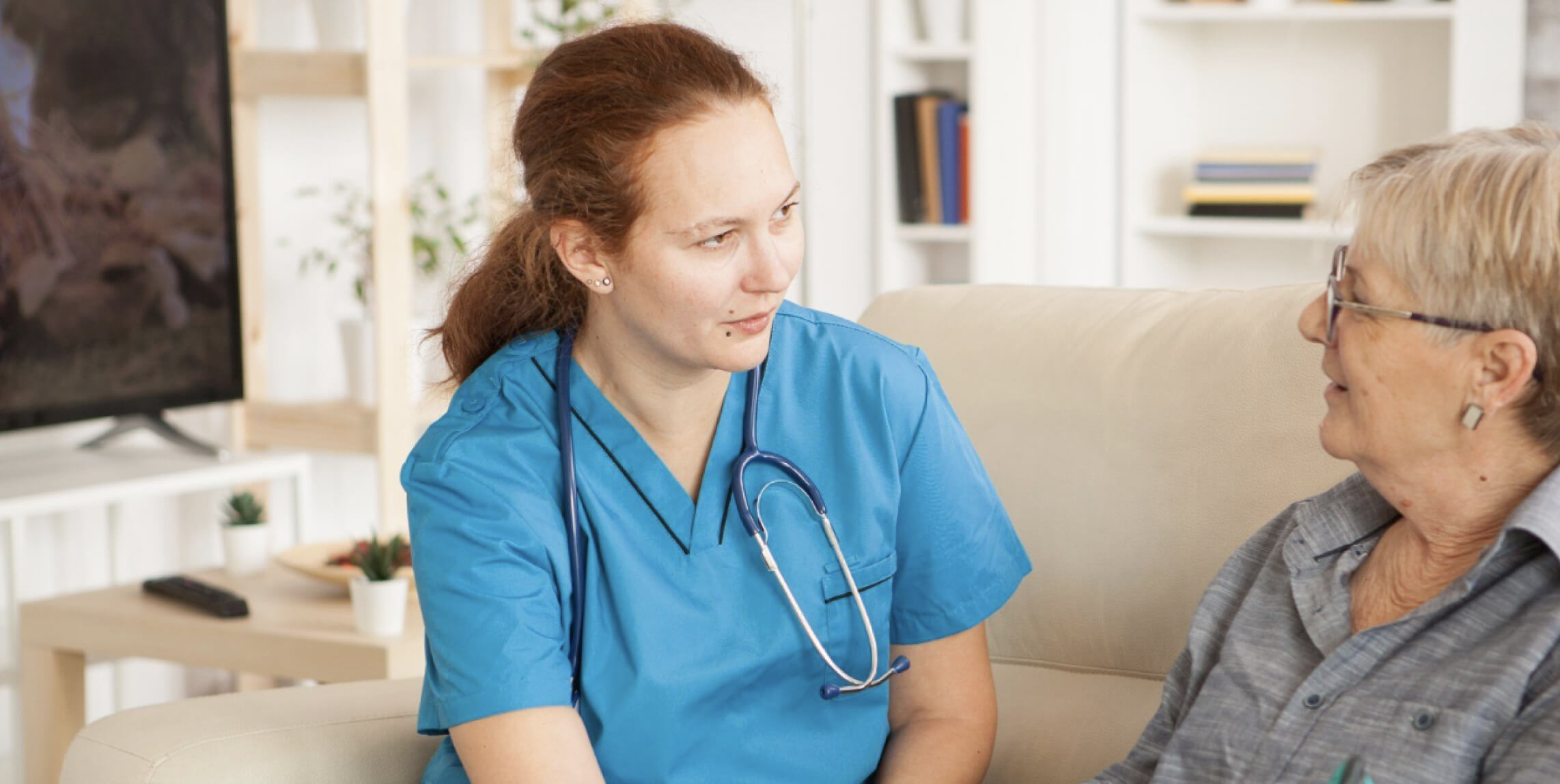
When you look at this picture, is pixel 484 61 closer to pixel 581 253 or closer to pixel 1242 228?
pixel 1242 228

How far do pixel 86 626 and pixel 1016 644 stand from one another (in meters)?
1.23

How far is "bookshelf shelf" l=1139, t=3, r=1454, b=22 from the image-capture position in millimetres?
3250

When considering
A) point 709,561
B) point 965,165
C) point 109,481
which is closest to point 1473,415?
point 709,561

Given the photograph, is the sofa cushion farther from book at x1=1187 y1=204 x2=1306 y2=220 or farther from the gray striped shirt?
book at x1=1187 y1=204 x2=1306 y2=220

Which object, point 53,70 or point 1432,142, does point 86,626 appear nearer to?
point 53,70

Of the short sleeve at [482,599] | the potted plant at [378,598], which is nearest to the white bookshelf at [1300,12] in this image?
the potted plant at [378,598]

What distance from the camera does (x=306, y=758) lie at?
54.4 inches

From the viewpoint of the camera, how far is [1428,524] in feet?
3.75

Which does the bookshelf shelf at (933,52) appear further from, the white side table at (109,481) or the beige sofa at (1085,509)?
the beige sofa at (1085,509)

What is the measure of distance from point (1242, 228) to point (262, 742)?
8.53ft

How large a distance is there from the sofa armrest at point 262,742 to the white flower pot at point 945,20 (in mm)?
2377

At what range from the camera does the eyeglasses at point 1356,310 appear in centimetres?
105

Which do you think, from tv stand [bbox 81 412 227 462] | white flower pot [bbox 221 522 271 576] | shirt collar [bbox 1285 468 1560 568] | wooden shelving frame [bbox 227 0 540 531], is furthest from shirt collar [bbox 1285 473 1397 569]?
tv stand [bbox 81 412 227 462]

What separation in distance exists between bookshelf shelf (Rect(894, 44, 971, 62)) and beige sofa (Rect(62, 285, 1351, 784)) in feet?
6.16
